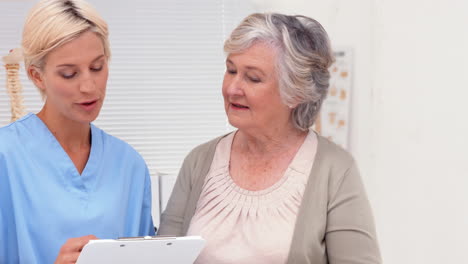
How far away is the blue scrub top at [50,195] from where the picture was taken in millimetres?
1603

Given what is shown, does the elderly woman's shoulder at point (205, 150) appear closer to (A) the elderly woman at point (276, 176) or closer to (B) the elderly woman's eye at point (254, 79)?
(A) the elderly woman at point (276, 176)

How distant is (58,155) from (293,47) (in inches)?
26.1

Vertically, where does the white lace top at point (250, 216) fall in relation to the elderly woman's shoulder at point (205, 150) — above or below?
below

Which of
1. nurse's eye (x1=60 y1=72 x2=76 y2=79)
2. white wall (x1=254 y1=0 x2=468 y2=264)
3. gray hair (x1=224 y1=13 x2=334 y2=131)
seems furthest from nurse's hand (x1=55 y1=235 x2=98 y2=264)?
white wall (x1=254 y1=0 x2=468 y2=264)

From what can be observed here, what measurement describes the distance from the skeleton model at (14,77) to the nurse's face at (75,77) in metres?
0.74

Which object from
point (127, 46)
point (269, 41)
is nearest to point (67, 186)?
point (269, 41)

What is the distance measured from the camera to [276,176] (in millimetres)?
1822

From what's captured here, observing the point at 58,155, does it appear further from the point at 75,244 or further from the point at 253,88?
the point at 253,88

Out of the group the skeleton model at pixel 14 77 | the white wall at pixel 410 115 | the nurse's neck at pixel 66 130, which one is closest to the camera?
the nurse's neck at pixel 66 130

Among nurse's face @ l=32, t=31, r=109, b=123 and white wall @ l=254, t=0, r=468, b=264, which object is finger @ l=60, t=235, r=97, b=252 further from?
white wall @ l=254, t=0, r=468, b=264

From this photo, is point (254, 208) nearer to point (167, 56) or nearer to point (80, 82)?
point (80, 82)

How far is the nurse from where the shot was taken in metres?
1.59

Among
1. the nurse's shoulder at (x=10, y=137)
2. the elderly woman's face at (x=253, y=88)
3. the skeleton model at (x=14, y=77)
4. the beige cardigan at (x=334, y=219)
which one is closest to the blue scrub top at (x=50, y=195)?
the nurse's shoulder at (x=10, y=137)

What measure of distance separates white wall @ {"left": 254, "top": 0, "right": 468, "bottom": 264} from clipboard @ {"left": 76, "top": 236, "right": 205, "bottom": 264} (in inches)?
61.3
